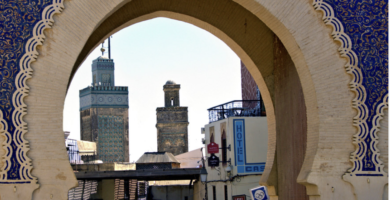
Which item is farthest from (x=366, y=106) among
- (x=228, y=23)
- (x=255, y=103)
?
(x=255, y=103)

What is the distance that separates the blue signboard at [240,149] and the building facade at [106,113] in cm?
2321

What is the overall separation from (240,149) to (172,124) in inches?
886

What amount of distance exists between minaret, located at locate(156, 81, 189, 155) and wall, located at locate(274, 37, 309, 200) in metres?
30.0

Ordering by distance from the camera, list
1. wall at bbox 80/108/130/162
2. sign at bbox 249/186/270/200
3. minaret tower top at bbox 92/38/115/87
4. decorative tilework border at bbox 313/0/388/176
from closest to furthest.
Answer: decorative tilework border at bbox 313/0/388/176 < sign at bbox 249/186/270/200 < wall at bbox 80/108/130/162 < minaret tower top at bbox 92/38/115/87

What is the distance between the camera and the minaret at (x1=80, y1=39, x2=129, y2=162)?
3984 cm

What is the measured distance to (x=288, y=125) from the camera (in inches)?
353

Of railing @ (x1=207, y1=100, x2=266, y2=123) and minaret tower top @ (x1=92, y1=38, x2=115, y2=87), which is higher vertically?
minaret tower top @ (x1=92, y1=38, x2=115, y2=87)

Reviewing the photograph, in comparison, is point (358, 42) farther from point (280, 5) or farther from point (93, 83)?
point (93, 83)

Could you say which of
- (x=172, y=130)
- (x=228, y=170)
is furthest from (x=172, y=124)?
(x=228, y=170)

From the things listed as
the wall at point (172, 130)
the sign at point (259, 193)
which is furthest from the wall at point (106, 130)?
the sign at point (259, 193)

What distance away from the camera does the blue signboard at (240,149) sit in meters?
17.5

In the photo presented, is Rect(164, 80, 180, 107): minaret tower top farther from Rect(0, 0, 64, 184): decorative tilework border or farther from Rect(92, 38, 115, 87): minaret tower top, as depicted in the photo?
Rect(0, 0, 64, 184): decorative tilework border

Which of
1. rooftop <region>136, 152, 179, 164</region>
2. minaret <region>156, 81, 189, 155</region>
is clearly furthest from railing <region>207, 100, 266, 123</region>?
minaret <region>156, 81, 189, 155</region>

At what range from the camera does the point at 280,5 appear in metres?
6.96
